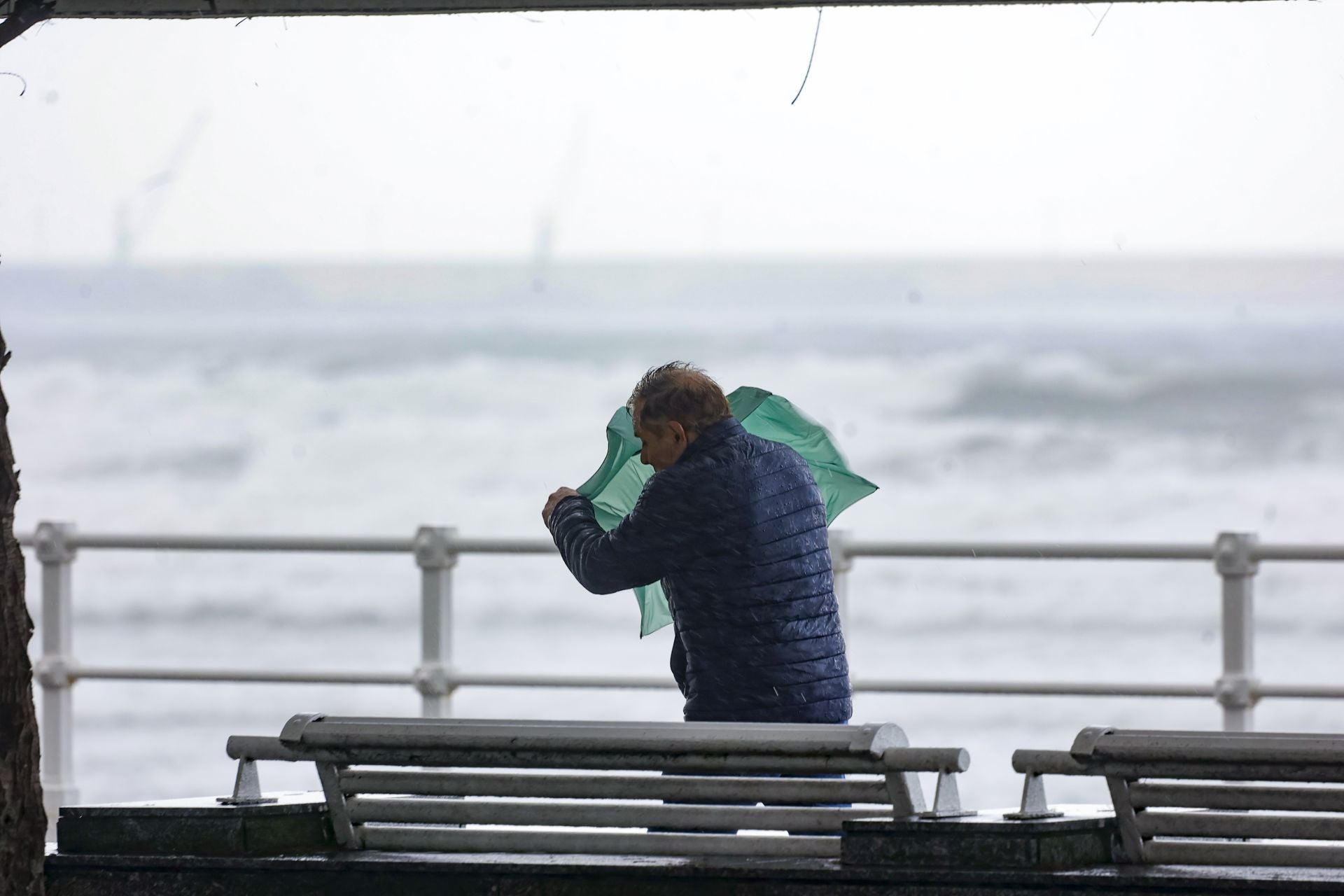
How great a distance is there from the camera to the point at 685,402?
3.60 m

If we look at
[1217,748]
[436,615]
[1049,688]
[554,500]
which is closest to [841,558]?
[1049,688]

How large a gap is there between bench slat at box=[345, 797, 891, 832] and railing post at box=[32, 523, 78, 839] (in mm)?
3927

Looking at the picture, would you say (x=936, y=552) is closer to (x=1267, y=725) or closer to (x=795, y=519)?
(x=795, y=519)

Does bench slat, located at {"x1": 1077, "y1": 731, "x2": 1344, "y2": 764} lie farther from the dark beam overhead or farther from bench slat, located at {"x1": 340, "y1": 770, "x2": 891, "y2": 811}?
the dark beam overhead

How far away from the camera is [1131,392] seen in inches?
1209

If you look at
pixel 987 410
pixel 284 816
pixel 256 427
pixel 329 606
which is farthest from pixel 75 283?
pixel 284 816

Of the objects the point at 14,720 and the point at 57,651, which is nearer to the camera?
the point at 14,720

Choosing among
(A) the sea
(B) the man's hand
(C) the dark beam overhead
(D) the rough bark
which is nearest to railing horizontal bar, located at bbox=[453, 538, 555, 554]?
(C) the dark beam overhead

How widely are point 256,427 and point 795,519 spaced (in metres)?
29.7

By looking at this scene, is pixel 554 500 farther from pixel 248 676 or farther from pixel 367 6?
pixel 248 676

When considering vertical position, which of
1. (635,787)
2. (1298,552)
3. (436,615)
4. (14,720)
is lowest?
(635,787)

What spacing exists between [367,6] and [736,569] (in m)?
1.77

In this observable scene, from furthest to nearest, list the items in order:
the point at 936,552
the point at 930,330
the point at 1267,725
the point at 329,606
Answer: the point at 930,330, the point at 329,606, the point at 1267,725, the point at 936,552

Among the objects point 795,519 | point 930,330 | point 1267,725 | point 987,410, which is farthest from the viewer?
point 930,330
